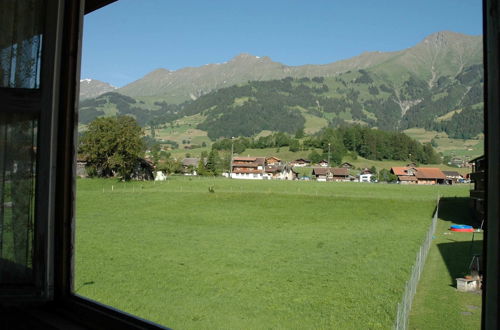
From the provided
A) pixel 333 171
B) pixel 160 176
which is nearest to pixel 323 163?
pixel 333 171

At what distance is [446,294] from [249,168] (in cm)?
5771

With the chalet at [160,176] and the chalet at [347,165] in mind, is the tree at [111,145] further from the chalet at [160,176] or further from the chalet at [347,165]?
the chalet at [347,165]

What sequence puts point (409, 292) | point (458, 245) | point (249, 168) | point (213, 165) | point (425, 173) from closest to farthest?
point (409, 292) < point (458, 245) < point (425, 173) < point (213, 165) < point (249, 168)

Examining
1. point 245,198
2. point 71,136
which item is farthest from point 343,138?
point 71,136

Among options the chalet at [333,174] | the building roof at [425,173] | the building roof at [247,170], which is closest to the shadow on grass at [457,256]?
the building roof at [425,173]

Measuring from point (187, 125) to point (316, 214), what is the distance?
119 m

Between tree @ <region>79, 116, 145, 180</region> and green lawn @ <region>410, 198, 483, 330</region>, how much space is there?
27.5 m

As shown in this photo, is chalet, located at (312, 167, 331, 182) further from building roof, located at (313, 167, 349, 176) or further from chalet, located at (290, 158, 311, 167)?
chalet, located at (290, 158, 311, 167)

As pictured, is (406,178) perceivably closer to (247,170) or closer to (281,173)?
(281,173)

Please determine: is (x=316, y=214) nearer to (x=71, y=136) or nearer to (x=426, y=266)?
(x=426, y=266)

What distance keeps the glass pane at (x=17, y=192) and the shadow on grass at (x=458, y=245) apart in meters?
9.67

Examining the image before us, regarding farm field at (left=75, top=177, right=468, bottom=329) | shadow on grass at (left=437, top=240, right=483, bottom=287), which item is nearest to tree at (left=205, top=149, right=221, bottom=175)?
farm field at (left=75, top=177, right=468, bottom=329)

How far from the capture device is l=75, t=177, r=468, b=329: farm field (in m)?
8.06

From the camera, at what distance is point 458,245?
1427cm
